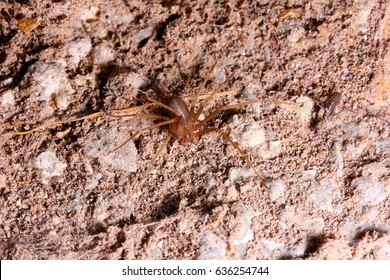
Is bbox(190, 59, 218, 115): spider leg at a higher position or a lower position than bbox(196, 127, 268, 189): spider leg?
higher

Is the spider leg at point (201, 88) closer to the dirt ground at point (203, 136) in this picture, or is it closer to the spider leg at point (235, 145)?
the dirt ground at point (203, 136)

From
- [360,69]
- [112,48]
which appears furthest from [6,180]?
[360,69]

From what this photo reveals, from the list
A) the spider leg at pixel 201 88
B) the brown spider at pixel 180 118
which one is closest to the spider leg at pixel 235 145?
the brown spider at pixel 180 118

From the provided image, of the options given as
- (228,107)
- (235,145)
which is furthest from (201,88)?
(235,145)

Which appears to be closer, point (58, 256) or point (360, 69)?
point (58, 256)

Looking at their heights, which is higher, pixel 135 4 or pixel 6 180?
pixel 135 4

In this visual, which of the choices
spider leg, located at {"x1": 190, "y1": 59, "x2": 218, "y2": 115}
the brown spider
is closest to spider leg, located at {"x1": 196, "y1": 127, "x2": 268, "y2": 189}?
the brown spider

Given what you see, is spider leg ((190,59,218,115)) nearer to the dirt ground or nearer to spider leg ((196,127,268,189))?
the dirt ground

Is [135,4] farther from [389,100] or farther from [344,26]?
[389,100]

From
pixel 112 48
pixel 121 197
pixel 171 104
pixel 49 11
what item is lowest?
pixel 121 197
